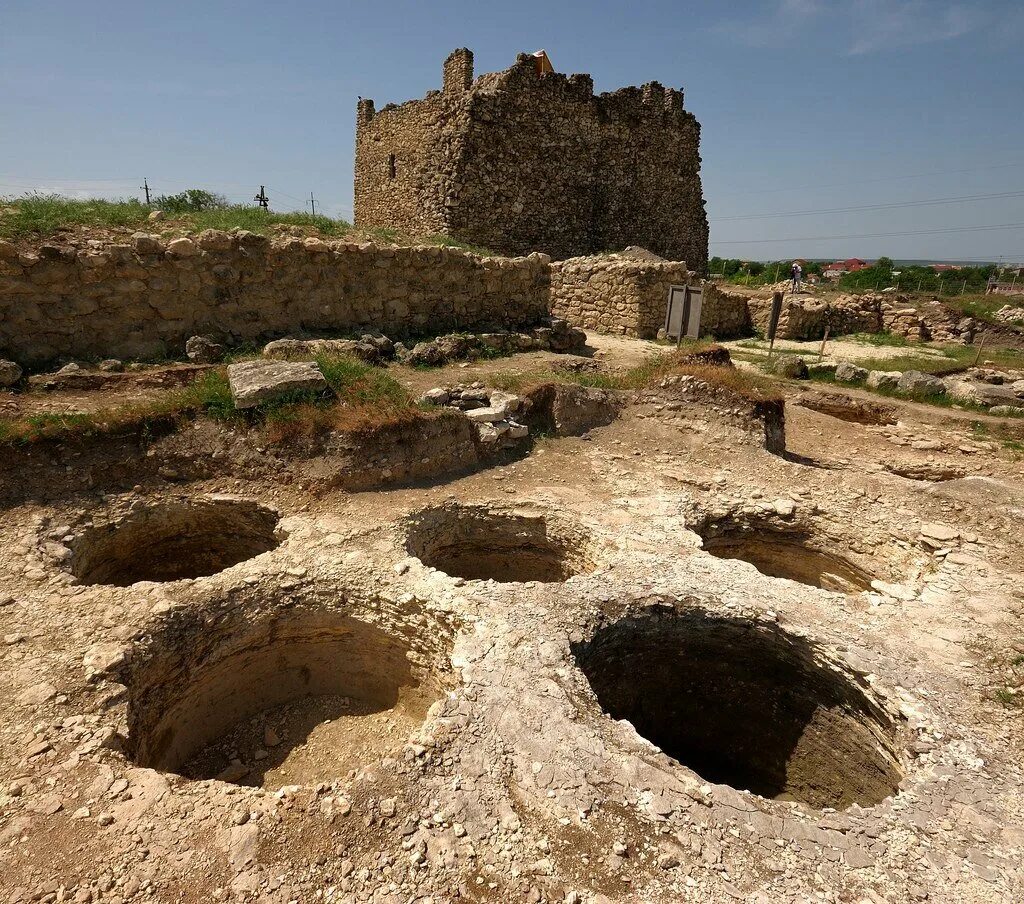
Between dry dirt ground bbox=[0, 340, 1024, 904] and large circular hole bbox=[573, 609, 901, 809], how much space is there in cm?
3

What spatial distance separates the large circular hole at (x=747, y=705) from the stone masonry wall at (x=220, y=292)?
24.5 ft

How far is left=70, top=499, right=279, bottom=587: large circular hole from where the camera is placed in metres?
6.36

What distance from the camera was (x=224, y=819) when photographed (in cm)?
324

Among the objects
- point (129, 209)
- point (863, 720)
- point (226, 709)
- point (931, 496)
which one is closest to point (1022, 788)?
point (863, 720)

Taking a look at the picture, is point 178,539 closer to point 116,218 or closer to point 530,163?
point 116,218

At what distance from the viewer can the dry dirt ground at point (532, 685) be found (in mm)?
3080

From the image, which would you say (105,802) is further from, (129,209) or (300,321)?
(129,209)

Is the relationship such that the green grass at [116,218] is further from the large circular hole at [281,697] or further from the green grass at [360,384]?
the large circular hole at [281,697]

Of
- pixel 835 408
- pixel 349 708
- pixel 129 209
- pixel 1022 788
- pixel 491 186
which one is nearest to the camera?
Answer: pixel 1022 788

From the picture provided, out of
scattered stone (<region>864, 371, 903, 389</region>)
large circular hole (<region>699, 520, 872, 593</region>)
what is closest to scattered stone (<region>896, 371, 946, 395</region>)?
scattered stone (<region>864, 371, 903, 389</region>)

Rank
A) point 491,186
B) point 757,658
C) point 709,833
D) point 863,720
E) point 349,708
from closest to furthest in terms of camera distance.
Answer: point 709,833 → point 863,720 → point 757,658 → point 349,708 → point 491,186

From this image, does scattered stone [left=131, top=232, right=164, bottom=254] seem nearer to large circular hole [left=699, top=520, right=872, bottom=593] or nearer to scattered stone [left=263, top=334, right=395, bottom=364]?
scattered stone [left=263, top=334, right=395, bottom=364]

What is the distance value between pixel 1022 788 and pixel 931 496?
15.0 feet

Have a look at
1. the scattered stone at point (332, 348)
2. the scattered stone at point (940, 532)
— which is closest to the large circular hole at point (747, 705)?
the scattered stone at point (940, 532)
